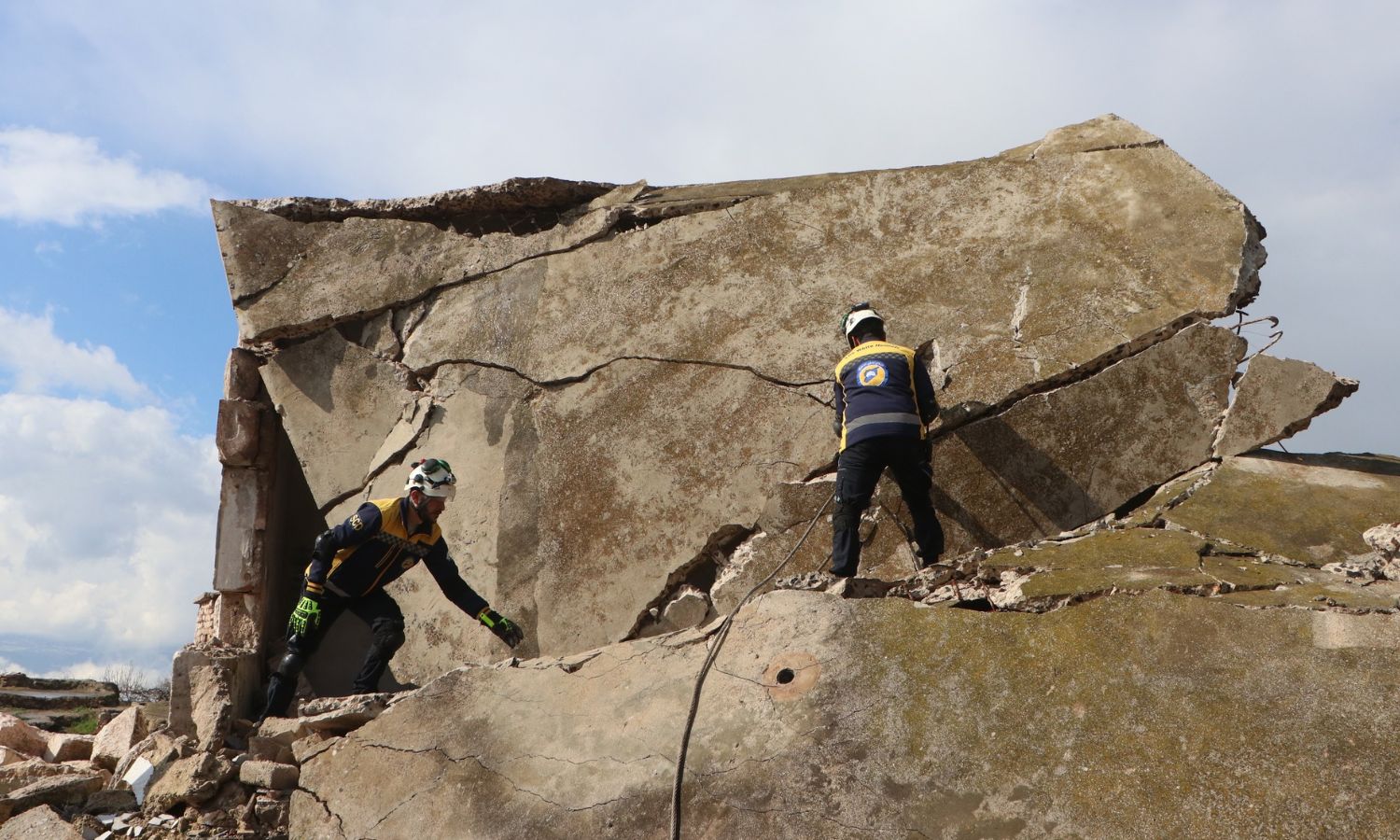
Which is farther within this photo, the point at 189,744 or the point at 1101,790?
the point at 189,744

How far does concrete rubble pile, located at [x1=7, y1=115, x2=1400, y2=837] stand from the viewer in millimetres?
3322

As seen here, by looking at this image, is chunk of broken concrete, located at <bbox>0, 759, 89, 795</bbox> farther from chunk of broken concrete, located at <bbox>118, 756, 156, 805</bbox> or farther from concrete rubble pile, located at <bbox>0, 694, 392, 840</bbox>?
chunk of broken concrete, located at <bbox>118, 756, 156, 805</bbox>

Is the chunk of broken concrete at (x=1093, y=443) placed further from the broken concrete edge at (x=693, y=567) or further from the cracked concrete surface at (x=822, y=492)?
the broken concrete edge at (x=693, y=567)

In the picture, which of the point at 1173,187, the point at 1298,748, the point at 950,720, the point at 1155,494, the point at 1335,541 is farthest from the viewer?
the point at 1173,187

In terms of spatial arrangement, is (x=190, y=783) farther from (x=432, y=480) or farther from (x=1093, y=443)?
(x=1093, y=443)

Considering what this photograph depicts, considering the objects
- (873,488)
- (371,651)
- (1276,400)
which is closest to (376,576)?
(371,651)

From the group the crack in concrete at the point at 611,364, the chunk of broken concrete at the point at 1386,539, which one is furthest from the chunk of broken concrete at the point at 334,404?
the chunk of broken concrete at the point at 1386,539

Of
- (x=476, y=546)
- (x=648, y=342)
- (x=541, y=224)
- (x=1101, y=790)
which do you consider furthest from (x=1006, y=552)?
(x=541, y=224)

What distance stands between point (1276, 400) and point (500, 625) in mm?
3546

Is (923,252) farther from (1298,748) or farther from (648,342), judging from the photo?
(1298,748)

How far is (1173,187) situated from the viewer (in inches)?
221

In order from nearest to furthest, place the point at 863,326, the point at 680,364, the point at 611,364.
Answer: the point at 863,326
the point at 680,364
the point at 611,364

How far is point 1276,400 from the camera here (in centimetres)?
503

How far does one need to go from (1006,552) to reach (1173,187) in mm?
2292
